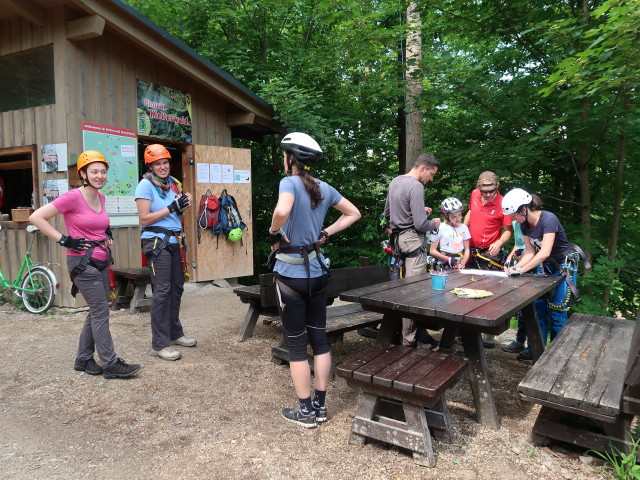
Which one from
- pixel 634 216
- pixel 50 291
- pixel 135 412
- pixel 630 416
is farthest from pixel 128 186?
pixel 634 216

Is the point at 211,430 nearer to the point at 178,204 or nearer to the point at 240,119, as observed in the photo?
the point at 178,204

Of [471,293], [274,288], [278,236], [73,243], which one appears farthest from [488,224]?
[73,243]

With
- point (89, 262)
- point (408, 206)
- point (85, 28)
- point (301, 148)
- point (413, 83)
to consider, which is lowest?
point (89, 262)

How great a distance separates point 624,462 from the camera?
101 inches

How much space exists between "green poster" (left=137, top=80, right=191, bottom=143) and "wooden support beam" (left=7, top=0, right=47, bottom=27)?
4.72 feet

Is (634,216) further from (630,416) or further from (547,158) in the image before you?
(630,416)

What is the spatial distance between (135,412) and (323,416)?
4.45 ft

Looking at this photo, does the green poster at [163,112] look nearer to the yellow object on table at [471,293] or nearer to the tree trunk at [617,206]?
the yellow object on table at [471,293]

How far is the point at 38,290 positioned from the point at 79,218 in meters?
3.42

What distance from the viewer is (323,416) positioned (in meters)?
3.24

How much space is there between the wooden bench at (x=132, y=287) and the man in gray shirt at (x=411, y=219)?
354 cm

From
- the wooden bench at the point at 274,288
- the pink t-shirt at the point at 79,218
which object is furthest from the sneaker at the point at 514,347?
the pink t-shirt at the point at 79,218

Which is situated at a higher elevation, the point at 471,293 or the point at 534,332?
the point at 471,293

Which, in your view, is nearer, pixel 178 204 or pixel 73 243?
pixel 73 243
